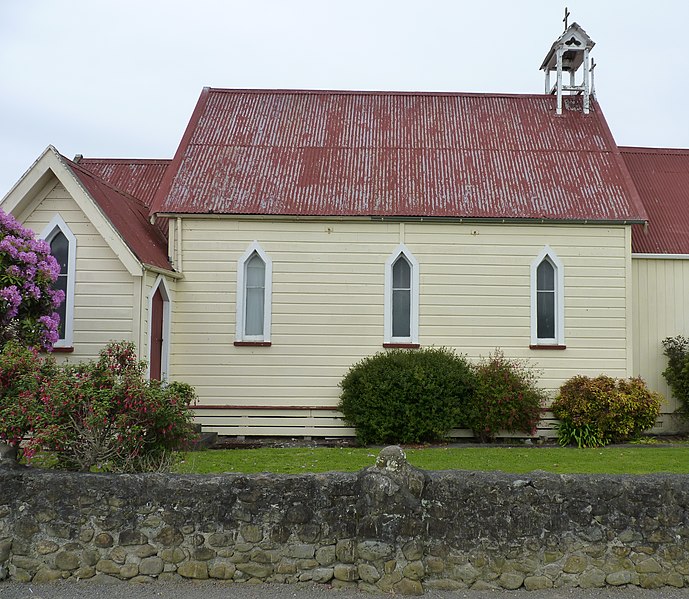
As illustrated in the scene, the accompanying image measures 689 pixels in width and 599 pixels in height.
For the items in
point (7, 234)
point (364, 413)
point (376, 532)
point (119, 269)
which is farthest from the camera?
point (364, 413)

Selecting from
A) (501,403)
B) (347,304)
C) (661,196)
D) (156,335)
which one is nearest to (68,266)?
(156,335)

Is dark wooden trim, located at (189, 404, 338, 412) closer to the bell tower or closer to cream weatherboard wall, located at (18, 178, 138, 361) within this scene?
cream weatherboard wall, located at (18, 178, 138, 361)

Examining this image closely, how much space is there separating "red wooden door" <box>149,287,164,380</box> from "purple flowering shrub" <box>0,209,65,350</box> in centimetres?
266

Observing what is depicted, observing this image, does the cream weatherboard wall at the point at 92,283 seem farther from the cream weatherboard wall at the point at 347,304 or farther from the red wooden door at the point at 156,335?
the cream weatherboard wall at the point at 347,304

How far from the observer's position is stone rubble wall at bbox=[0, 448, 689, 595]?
23.8 feet

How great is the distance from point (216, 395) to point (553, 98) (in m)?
12.5

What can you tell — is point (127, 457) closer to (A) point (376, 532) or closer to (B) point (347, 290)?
(A) point (376, 532)

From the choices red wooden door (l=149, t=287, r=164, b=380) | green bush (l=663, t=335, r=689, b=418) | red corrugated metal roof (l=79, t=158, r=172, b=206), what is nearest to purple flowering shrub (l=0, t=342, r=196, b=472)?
red wooden door (l=149, t=287, r=164, b=380)

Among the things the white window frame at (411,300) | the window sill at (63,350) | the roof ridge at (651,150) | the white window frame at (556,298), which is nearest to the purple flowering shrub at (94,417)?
the window sill at (63,350)

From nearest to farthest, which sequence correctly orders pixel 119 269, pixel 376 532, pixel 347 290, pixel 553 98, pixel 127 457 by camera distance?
pixel 376 532 → pixel 127 457 → pixel 119 269 → pixel 347 290 → pixel 553 98

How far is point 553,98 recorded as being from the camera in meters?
21.1

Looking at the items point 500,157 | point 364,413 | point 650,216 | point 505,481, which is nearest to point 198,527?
point 505,481

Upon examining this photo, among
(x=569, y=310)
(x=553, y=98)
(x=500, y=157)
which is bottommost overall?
(x=569, y=310)

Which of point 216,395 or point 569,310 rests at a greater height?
point 569,310
